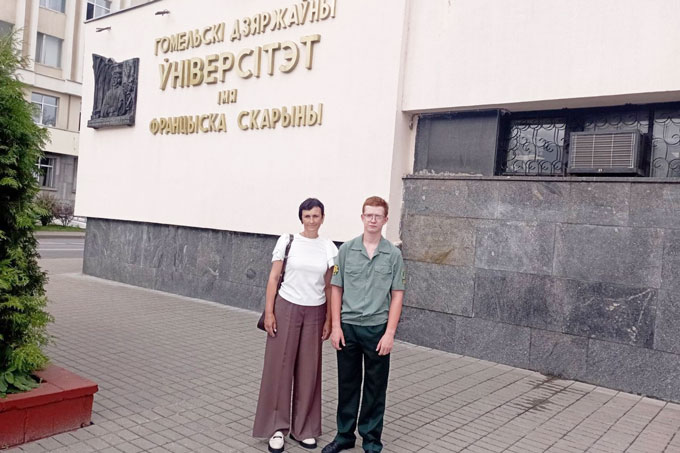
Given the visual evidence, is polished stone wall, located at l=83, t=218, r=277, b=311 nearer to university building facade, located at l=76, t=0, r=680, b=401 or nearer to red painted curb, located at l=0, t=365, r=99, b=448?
university building facade, located at l=76, t=0, r=680, b=401

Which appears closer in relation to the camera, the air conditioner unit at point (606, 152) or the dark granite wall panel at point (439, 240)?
the air conditioner unit at point (606, 152)

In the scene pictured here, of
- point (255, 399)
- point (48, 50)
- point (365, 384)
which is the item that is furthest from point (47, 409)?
point (48, 50)

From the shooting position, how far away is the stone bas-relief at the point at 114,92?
39.8 ft

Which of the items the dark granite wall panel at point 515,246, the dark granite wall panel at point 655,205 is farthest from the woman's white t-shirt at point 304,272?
the dark granite wall panel at point 655,205

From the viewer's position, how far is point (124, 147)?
40.3 feet

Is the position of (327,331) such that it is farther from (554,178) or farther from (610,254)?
(554,178)

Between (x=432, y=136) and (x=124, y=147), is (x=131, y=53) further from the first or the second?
(x=432, y=136)

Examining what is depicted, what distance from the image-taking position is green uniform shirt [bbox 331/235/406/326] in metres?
4.05

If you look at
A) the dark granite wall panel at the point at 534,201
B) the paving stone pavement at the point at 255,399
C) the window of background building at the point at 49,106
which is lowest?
the paving stone pavement at the point at 255,399

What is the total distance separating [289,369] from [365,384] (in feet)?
1.79

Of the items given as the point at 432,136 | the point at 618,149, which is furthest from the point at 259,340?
the point at 618,149

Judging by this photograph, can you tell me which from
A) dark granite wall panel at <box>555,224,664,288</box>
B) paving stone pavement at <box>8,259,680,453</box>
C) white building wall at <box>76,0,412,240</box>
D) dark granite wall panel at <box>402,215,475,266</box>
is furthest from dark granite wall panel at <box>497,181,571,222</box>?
paving stone pavement at <box>8,259,680,453</box>

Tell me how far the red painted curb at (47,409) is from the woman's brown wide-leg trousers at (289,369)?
1.27 m

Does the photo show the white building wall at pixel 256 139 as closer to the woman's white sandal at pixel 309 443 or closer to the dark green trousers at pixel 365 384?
the dark green trousers at pixel 365 384
